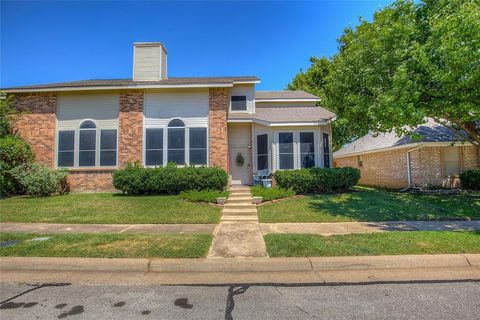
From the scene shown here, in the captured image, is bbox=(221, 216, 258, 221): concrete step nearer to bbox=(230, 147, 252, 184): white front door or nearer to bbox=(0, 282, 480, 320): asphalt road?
bbox=(0, 282, 480, 320): asphalt road

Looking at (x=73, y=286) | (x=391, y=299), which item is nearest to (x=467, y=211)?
(x=391, y=299)

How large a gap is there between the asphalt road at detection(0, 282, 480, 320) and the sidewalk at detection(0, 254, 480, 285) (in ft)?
0.91

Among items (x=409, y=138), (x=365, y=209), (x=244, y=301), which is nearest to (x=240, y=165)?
(x=365, y=209)

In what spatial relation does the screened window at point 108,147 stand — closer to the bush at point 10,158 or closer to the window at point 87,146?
the window at point 87,146

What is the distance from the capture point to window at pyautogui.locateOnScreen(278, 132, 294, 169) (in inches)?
555

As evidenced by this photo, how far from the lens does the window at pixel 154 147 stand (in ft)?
44.9

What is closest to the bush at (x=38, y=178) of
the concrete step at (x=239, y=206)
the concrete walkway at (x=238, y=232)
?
the concrete walkway at (x=238, y=232)

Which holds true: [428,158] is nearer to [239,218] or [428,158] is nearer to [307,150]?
[307,150]

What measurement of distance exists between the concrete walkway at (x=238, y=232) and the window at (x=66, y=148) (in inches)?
332

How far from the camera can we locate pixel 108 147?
13.8 meters

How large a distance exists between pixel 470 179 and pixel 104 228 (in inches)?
662

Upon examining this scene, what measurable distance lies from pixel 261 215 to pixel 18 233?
6.60m

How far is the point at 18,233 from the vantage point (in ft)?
23.1

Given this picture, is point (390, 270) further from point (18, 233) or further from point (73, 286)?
point (18, 233)
